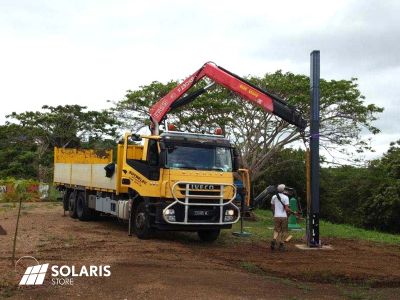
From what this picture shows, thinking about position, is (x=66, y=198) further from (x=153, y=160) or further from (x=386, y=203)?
(x=386, y=203)

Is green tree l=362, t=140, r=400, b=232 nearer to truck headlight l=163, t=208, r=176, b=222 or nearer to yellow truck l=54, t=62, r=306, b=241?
yellow truck l=54, t=62, r=306, b=241

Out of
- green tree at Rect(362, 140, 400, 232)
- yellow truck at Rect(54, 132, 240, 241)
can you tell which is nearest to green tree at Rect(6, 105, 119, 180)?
green tree at Rect(362, 140, 400, 232)

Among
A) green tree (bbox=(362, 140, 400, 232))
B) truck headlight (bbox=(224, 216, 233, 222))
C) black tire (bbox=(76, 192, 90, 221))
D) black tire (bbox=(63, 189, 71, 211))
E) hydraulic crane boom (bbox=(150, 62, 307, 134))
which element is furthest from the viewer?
green tree (bbox=(362, 140, 400, 232))

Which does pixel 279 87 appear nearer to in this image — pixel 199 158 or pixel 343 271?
pixel 199 158

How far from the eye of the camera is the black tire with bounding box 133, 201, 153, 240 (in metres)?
13.4

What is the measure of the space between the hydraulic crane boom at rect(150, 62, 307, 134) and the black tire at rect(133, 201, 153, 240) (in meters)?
3.26

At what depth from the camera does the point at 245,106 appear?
22.0 m

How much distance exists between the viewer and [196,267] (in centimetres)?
974

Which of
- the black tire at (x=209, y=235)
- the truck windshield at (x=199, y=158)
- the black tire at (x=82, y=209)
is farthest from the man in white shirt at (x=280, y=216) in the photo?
the black tire at (x=82, y=209)

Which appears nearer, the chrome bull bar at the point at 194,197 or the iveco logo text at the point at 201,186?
the chrome bull bar at the point at 194,197

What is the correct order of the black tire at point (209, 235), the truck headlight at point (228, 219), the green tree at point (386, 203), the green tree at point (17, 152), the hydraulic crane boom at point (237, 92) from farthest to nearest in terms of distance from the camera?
the green tree at point (17, 152), the green tree at point (386, 203), the black tire at point (209, 235), the hydraulic crane boom at point (237, 92), the truck headlight at point (228, 219)

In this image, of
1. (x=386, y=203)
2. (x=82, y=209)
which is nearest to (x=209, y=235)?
(x=82, y=209)

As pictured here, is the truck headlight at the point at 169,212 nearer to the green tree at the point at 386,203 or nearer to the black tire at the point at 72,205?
the black tire at the point at 72,205

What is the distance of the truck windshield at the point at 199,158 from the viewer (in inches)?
517
